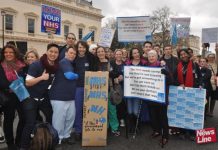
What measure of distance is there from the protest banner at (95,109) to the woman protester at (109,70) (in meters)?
0.48

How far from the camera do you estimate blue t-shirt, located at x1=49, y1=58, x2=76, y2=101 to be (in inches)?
217

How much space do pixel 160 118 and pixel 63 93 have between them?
2.06 meters

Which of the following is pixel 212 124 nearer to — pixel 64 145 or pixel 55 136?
pixel 64 145

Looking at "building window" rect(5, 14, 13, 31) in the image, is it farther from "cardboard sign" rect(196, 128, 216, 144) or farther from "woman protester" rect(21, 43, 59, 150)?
"cardboard sign" rect(196, 128, 216, 144)

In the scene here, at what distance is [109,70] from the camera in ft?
21.2

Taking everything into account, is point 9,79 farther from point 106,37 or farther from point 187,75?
point 106,37

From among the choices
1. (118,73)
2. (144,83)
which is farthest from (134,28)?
(144,83)

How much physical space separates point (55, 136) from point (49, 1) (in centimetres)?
4472

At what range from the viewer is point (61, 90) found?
18.1 ft

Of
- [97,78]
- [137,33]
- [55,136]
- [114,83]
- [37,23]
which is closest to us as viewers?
[55,136]

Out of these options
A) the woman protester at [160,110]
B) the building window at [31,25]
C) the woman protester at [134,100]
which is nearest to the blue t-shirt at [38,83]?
the woman protester at [134,100]

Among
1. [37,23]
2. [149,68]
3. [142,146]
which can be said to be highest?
[37,23]

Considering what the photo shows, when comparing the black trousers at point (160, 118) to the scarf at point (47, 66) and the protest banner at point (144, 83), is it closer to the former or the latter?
the protest banner at point (144, 83)

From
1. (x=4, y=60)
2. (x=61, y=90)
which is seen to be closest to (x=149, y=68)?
(x=61, y=90)
